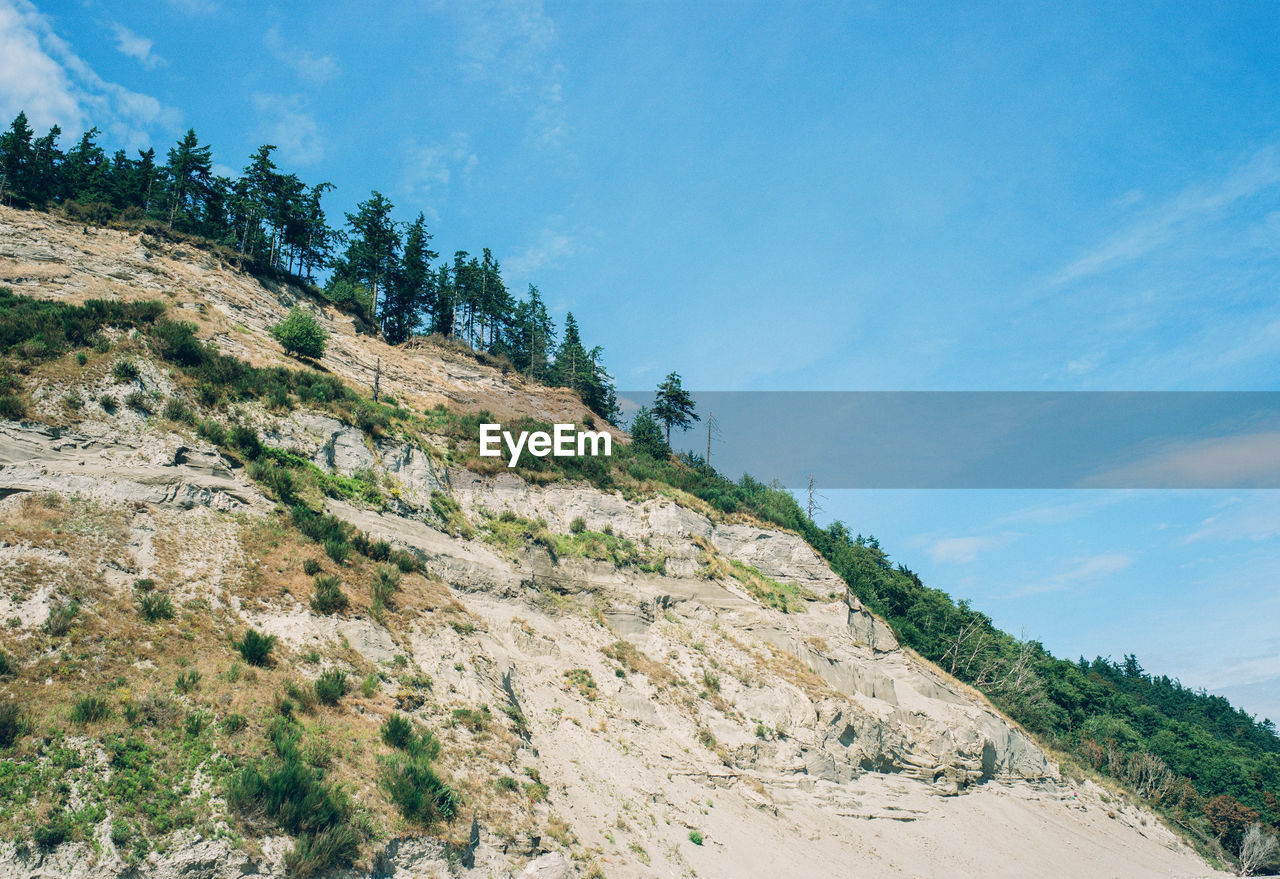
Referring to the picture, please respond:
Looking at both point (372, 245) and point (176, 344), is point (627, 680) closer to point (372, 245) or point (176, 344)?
point (176, 344)

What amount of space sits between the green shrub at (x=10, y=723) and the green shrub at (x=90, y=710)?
76 centimetres

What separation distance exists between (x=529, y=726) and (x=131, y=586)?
12.5 meters

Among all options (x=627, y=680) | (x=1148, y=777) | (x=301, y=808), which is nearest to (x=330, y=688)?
(x=301, y=808)

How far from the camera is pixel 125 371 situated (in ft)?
75.8

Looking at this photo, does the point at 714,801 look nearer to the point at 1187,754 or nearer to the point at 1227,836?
the point at 1227,836

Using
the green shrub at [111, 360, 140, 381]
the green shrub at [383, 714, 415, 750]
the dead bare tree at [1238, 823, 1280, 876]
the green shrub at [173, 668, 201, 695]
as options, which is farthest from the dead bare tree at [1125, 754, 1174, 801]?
the green shrub at [111, 360, 140, 381]

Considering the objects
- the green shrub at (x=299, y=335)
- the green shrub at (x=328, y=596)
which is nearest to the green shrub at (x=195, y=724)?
the green shrub at (x=328, y=596)

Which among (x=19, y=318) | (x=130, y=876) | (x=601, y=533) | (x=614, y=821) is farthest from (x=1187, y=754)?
(x=19, y=318)

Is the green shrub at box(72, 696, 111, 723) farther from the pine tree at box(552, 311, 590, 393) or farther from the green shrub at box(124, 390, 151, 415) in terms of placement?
the pine tree at box(552, 311, 590, 393)

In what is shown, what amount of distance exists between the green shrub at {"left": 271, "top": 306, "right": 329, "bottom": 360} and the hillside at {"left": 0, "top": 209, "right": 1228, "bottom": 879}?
2333mm

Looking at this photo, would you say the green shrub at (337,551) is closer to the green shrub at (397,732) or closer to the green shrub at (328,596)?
the green shrub at (328,596)

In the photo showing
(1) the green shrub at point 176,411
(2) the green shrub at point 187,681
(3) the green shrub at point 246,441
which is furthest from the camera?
(3) the green shrub at point 246,441

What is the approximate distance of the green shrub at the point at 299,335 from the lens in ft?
124

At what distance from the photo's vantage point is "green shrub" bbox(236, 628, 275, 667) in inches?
631
